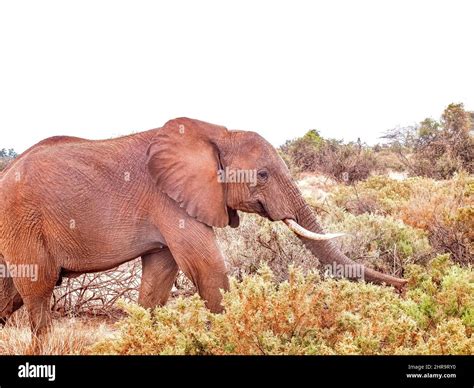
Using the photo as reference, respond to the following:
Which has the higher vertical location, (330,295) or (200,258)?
(200,258)

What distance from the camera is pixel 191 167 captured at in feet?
18.7

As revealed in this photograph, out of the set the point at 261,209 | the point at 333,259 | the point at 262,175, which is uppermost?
the point at 262,175

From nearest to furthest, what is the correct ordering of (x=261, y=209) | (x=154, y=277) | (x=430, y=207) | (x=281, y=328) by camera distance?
(x=281, y=328) → (x=261, y=209) → (x=154, y=277) → (x=430, y=207)

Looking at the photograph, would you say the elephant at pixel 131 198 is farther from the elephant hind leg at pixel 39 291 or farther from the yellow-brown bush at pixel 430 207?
the yellow-brown bush at pixel 430 207

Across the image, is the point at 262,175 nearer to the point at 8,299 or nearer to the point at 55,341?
the point at 55,341

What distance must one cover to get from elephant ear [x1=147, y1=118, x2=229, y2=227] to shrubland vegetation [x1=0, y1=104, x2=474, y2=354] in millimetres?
637

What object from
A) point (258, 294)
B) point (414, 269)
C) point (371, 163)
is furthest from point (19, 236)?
point (371, 163)

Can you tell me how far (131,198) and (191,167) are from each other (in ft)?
1.82

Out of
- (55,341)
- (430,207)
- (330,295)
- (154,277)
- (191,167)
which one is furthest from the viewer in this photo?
(430,207)

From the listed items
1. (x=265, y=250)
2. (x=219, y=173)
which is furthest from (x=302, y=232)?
(x=265, y=250)

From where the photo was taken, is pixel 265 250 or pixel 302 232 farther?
pixel 265 250

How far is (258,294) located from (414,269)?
268 cm

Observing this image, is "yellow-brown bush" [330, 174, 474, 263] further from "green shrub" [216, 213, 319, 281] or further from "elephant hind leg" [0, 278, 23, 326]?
"elephant hind leg" [0, 278, 23, 326]

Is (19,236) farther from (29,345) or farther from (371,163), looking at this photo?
(371,163)
